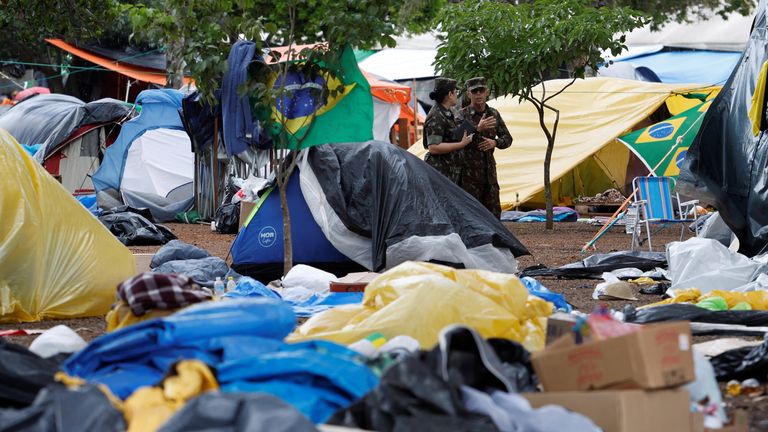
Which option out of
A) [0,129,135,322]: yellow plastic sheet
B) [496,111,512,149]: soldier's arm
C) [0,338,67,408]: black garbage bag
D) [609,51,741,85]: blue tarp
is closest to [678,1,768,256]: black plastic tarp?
[496,111,512,149]: soldier's arm

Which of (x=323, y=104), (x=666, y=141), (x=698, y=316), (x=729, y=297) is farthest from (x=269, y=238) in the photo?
(x=666, y=141)

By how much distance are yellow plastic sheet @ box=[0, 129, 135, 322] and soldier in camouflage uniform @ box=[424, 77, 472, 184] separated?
3.83m

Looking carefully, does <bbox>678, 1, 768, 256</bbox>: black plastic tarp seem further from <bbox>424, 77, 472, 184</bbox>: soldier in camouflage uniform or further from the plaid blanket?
the plaid blanket

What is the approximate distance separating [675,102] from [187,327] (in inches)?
584

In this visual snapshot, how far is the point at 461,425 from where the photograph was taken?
301cm

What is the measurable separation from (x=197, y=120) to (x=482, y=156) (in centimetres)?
628

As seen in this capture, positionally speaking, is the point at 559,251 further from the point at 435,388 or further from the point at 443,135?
the point at 435,388

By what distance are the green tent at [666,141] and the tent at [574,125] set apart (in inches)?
26.3

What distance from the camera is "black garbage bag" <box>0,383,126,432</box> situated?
305cm

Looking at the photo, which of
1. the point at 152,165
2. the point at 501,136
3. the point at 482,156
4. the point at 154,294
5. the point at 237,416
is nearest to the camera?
the point at 237,416

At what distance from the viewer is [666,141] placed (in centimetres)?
1565

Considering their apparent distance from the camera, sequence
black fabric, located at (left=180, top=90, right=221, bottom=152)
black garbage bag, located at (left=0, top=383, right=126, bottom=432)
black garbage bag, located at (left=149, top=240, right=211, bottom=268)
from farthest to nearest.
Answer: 1. black fabric, located at (left=180, top=90, right=221, bottom=152)
2. black garbage bag, located at (left=149, top=240, right=211, bottom=268)
3. black garbage bag, located at (left=0, top=383, right=126, bottom=432)

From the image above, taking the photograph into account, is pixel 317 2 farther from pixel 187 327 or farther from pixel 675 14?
pixel 675 14

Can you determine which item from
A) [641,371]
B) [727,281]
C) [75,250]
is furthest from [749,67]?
[641,371]
